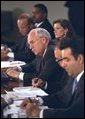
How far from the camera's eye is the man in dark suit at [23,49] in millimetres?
4246

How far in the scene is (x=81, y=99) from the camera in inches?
86.8

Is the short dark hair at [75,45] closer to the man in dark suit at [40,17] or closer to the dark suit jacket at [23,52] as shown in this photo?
the dark suit jacket at [23,52]

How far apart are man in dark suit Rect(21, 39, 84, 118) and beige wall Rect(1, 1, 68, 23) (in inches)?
115

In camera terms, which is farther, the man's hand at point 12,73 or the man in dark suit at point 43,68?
the man's hand at point 12,73

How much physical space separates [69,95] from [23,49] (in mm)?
2237

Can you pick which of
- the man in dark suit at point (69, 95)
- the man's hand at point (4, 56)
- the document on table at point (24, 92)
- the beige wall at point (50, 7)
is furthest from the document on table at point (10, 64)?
the beige wall at point (50, 7)

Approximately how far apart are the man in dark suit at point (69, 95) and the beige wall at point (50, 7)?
2.91 metres

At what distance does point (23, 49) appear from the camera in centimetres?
470

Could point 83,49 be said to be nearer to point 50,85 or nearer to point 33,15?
point 50,85

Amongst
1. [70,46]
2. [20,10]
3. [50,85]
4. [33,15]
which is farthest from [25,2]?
[70,46]

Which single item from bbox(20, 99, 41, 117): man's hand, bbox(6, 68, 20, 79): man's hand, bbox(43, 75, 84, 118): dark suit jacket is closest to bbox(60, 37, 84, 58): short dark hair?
bbox(43, 75, 84, 118): dark suit jacket

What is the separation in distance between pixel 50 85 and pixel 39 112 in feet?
2.43

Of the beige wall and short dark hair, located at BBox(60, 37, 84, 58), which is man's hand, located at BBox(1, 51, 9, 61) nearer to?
the beige wall

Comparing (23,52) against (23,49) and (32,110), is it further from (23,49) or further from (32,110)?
(32,110)
